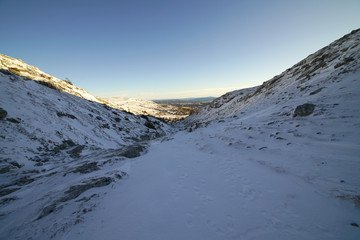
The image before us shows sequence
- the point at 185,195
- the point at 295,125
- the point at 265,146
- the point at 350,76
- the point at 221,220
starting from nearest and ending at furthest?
the point at 221,220 → the point at 185,195 → the point at 265,146 → the point at 295,125 → the point at 350,76

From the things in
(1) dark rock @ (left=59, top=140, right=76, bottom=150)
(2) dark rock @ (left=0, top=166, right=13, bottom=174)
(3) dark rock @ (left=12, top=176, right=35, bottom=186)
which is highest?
(1) dark rock @ (left=59, top=140, right=76, bottom=150)

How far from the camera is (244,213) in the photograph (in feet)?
12.2

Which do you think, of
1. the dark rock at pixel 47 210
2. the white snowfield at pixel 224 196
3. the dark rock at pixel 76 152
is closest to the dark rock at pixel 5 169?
the white snowfield at pixel 224 196

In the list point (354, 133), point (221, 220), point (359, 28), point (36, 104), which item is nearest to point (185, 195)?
point (221, 220)

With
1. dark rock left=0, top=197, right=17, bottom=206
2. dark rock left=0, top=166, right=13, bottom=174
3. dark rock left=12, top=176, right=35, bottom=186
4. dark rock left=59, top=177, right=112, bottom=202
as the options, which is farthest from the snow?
dark rock left=0, top=166, right=13, bottom=174

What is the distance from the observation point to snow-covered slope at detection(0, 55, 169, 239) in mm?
4301

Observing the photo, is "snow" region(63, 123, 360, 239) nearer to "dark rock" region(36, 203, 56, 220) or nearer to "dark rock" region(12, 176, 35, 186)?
"dark rock" region(36, 203, 56, 220)

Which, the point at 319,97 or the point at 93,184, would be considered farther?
the point at 319,97

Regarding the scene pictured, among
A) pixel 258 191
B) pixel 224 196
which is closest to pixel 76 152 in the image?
pixel 224 196

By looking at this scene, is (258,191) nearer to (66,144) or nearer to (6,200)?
(6,200)

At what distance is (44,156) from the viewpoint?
9852 millimetres

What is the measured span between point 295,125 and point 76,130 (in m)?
20.8

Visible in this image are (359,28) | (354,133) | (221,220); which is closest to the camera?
(221,220)

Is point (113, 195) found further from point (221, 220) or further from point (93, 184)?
point (221, 220)
